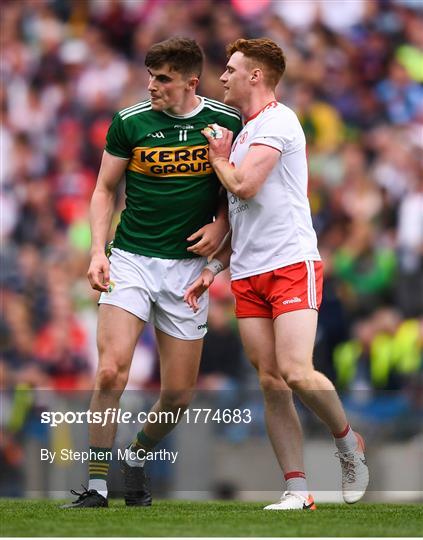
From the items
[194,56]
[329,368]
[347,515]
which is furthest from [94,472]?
[329,368]

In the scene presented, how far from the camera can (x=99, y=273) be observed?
5738 mm

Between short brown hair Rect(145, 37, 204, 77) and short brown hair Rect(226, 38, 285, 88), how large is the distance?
232mm

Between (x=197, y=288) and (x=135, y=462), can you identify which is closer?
(x=197, y=288)

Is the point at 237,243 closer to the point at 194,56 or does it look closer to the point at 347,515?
the point at 194,56

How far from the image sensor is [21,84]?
41.4ft

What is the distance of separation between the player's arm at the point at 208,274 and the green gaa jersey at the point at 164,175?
0.12 meters

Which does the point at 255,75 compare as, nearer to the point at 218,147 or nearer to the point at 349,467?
the point at 218,147

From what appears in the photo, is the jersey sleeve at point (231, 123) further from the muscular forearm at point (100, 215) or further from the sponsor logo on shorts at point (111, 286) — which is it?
the sponsor logo on shorts at point (111, 286)

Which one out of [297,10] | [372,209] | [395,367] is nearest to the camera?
A: [395,367]

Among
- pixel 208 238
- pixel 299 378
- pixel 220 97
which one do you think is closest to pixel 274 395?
pixel 299 378

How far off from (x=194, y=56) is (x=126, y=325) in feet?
4.27

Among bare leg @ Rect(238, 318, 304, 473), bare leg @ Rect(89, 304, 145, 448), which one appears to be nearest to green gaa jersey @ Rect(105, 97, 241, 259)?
bare leg @ Rect(89, 304, 145, 448)

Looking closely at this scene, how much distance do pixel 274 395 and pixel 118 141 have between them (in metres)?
1.39

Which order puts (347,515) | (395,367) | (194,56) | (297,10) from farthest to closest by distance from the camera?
(297,10) < (395,367) < (194,56) < (347,515)
